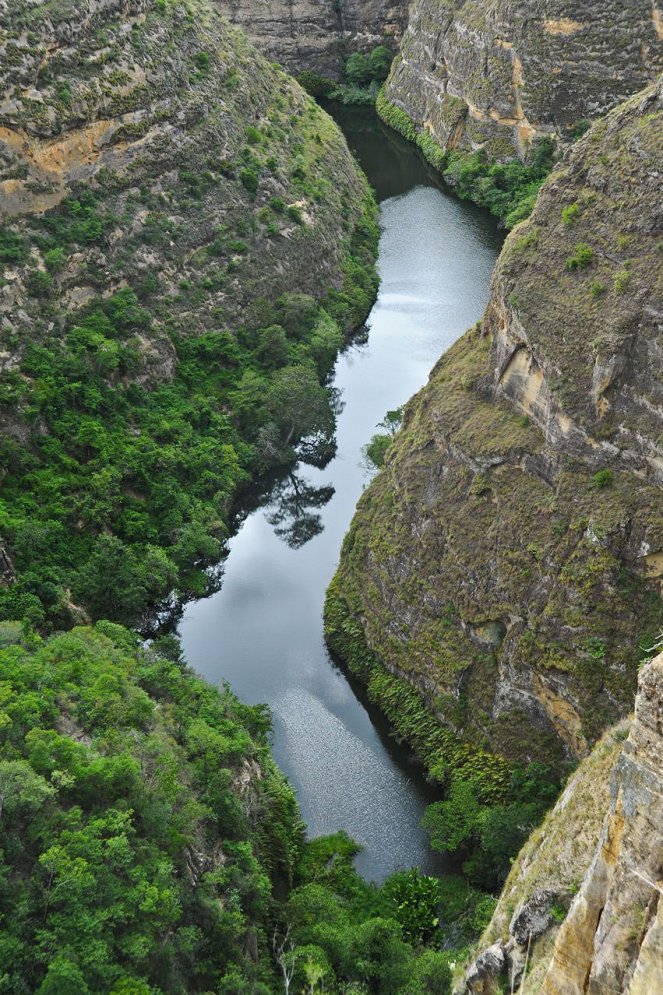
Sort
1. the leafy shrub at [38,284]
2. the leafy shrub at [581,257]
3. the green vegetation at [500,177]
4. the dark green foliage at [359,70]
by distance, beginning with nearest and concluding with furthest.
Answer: the leafy shrub at [581,257] → the leafy shrub at [38,284] → the green vegetation at [500,177] → the dark green foliage at [359,70]

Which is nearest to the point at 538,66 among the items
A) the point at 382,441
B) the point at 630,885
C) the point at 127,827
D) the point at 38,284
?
the point at 382,441

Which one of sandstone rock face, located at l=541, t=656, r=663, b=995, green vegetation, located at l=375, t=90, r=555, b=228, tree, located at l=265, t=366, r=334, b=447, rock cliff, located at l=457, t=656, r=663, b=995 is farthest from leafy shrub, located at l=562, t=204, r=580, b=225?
green vegetation, located at l=375, t=90, r=555, b=228

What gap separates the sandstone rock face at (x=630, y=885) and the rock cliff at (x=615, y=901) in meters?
0.02

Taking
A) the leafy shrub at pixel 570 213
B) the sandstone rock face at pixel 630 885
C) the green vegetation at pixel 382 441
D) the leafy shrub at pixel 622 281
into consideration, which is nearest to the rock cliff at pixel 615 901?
the sandstone rock face at pixel 630 885

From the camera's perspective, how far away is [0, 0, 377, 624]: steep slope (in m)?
48.9

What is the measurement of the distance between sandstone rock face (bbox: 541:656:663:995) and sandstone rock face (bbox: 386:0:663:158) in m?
73.8

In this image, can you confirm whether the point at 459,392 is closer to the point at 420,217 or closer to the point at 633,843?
the point at 633,843

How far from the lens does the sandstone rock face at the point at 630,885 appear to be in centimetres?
1656

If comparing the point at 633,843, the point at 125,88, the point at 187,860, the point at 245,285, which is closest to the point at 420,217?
the point at 245,285

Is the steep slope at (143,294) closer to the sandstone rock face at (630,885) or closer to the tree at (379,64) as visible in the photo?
the sandstone rock face at (630,885)

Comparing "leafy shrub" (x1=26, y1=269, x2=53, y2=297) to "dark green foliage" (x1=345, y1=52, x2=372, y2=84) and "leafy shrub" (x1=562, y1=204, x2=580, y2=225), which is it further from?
"dark green foliage" (x1=345, y1=52, x2=372, y2=84)

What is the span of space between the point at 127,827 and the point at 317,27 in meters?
107

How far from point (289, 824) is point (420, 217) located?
58.9 meters

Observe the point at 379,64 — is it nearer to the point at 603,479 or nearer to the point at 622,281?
the point at 622,281
